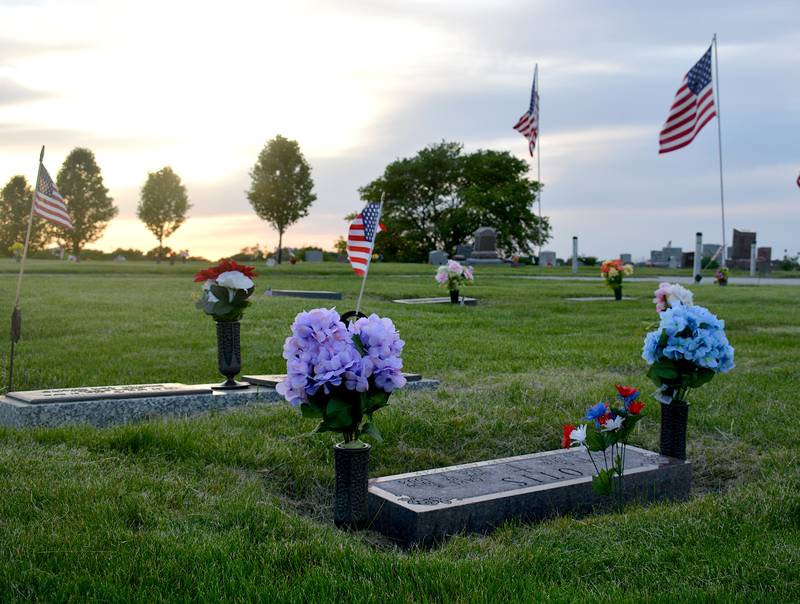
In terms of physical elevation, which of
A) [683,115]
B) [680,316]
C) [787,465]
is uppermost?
[683,115]

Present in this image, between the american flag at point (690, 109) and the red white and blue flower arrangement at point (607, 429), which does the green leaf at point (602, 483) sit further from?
the american flag at point (690, 109)

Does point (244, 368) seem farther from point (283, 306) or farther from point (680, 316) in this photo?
point (283, 306)

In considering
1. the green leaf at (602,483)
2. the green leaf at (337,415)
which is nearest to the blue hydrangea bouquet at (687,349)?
the green leaf at (602,483)

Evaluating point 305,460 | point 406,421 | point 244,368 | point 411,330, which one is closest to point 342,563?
point 305,460

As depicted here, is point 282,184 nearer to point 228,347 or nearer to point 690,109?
point 690,109

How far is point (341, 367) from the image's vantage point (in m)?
3.81

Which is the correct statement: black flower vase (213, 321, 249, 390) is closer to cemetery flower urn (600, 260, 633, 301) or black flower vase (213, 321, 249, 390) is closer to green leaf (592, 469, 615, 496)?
green leaf (592, 469, 615, 496)

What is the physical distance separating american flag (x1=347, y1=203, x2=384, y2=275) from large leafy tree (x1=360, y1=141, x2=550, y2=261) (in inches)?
2062

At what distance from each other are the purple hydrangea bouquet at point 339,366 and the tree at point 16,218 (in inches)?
3002

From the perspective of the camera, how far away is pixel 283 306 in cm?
1532

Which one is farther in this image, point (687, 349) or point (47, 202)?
A: point (47, 202)

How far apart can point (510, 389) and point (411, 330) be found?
4840mm

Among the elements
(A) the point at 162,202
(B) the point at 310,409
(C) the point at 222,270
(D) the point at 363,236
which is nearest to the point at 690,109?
(D) the point at 363,236

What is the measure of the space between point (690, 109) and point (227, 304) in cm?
2156
